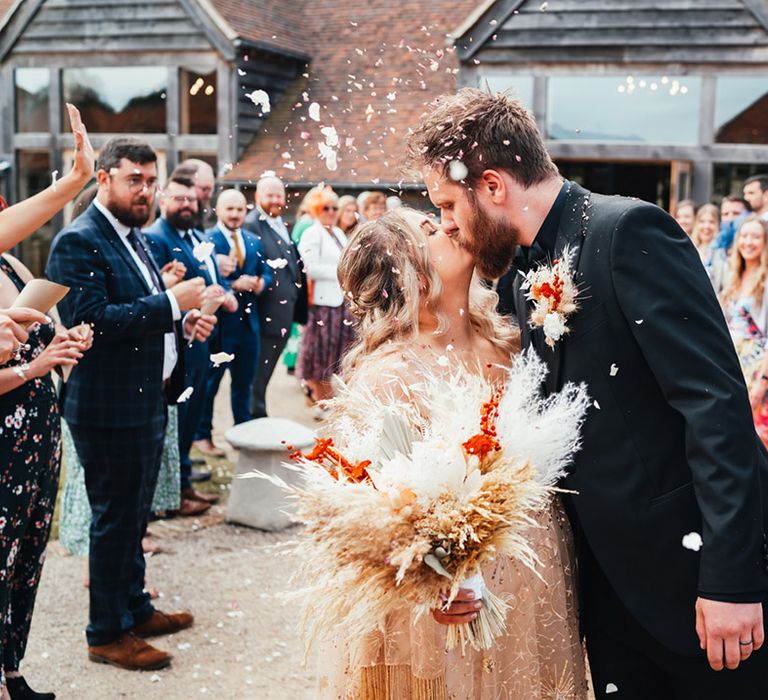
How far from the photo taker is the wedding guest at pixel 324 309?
921cm

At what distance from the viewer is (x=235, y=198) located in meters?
7.47

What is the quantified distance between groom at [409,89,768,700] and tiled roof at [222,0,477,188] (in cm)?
1300

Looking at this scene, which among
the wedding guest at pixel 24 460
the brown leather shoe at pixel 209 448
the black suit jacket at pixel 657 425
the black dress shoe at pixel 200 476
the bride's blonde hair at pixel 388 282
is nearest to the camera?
the black suit jacket at pixel 657 425

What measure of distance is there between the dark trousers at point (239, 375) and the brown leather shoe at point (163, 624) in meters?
3.20

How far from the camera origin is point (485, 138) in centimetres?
246

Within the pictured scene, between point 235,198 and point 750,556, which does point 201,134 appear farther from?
point 750,556

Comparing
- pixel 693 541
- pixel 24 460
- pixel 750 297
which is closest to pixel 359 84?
pixel 750 297

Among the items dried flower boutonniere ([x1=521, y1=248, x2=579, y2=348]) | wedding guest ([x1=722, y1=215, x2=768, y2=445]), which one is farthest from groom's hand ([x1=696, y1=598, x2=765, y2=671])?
wedding guest ([x1=722, y1=215, x2=768, y2=445])

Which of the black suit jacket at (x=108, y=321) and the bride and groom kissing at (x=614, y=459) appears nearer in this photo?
the bride and groom kissing at (x=614, y=459)

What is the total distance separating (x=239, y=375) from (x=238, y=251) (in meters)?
1.09

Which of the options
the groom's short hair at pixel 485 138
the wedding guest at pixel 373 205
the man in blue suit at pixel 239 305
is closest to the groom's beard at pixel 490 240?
the groom's short hair at pixel 485 138

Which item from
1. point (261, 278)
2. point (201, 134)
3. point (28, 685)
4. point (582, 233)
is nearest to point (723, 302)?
point (261, 278)

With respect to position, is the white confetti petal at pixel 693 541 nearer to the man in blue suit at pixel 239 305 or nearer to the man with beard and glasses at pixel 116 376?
the man with beard and glasses at pixel 116 376

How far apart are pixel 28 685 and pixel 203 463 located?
3.63 m
